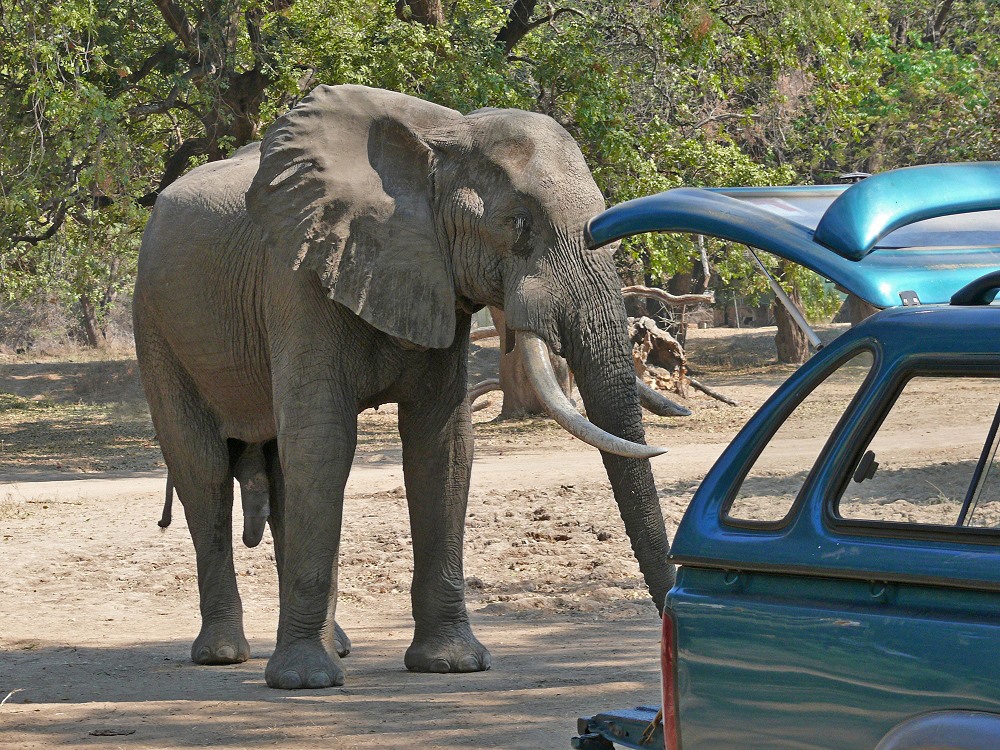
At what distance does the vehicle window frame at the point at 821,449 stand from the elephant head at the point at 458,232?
2.98 meters

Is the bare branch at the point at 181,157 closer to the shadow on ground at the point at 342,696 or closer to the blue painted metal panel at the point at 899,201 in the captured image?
the shadow on ground at the point at 342,696

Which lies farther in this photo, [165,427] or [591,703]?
[165,427]

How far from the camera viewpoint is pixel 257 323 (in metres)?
7.42

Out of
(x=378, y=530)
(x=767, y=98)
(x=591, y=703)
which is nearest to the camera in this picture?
(x=591, y=703)

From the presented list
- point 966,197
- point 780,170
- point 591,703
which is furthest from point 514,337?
point 780,170

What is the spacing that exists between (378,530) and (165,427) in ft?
11.9

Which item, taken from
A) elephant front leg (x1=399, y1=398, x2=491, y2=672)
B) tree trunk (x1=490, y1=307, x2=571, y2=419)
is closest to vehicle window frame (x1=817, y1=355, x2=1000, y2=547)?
elephant front leg (x1=399, y1=398, x2=491, y2=672)

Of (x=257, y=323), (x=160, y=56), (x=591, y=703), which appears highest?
(x=160, y=56)

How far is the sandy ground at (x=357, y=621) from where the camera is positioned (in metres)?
5.96

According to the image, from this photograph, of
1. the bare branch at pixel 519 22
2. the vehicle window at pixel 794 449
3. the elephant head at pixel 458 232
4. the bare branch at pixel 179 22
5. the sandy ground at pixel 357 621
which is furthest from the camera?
the bare branch at pixel 519 22

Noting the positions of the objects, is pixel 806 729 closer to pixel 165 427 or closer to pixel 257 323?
pixel 257 323

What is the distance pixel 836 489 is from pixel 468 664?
440cm

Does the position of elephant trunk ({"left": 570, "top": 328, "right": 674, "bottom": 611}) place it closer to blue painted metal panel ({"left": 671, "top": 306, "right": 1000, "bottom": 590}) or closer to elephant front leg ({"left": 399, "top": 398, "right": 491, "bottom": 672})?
elephant front leg ({"left": 399, "top": 398, "right": 491, "bottom": 672})

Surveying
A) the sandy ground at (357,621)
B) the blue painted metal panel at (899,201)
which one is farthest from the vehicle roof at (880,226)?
the sandy ground at (357,621)
